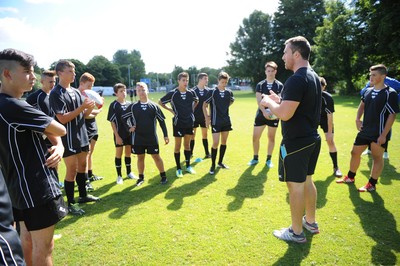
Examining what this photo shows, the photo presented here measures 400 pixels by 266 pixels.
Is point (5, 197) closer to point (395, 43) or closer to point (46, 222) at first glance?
point (46, 222)

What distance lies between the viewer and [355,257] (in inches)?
132

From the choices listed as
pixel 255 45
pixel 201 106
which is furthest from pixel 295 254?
pixel 255 45

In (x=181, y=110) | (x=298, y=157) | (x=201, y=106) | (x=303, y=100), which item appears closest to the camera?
(x=303, y=100)

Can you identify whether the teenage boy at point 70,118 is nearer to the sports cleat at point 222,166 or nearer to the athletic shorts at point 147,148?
the athletic shorts at point 147,148

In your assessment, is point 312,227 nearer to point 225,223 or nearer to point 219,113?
point 225,223

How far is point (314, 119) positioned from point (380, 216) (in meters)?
2.43

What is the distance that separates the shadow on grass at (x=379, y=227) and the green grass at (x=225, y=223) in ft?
0.04

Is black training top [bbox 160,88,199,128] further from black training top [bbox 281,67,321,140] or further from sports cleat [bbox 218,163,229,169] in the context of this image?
black training top [bbox 281,67,321,140]

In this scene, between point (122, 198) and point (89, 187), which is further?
point (89, 187)

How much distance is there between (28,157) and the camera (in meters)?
2.43

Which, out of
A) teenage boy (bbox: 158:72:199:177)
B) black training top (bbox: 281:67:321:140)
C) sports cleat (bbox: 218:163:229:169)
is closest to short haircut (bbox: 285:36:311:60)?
black training top (bbox: 281:67:321:140)

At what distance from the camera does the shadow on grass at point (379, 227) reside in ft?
11.0

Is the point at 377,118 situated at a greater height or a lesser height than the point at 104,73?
lesser

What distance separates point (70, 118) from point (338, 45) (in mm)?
37585
